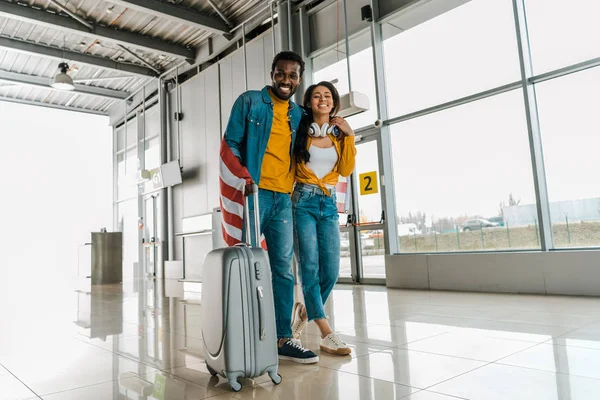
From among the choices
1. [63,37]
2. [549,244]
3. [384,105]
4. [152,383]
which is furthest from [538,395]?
[63,37]

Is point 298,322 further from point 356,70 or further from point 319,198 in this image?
point 356,70

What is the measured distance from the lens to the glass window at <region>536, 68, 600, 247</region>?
13.0ft

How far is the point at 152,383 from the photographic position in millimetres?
1568

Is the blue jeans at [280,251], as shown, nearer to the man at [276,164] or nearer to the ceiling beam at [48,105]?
the man at [276,164]

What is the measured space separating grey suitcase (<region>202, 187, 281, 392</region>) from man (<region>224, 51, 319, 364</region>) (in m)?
0.33

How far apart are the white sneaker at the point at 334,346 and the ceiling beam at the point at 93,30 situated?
24.7 feet

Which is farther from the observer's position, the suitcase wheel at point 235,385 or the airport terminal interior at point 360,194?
the airport terminal interior at point 360,194

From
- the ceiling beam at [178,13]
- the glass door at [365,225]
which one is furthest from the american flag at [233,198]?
the ceiling beam at [178,13]

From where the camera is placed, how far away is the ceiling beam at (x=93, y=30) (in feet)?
22.6

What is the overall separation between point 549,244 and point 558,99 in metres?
1.39

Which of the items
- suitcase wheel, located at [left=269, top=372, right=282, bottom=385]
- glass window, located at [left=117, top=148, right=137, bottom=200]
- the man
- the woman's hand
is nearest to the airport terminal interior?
suitcase wheel, located at [left=269, top=372, right=282, bottom=385]

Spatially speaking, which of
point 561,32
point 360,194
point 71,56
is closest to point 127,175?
point 71,56

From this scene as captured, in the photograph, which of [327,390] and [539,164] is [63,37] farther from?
[327,390]

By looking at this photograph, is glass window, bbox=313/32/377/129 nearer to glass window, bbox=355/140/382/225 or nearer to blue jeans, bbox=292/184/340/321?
glass window, bbox=355/140/382/225
